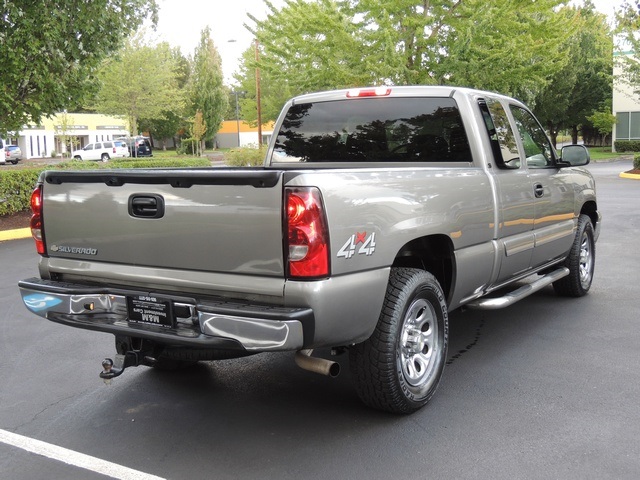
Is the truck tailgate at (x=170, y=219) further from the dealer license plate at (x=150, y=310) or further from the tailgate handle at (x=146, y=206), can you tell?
the dealer license plate at (x=150, y=310)

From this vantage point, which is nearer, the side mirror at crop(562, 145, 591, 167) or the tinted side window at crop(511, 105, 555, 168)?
the tinted side window at crop(511, 105, 555, 168)

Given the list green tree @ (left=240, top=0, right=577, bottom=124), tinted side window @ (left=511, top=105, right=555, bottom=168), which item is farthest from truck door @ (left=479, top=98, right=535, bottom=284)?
green tree @ (left=240, top=0, right=577, bottom=124)

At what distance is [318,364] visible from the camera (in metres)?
3.65

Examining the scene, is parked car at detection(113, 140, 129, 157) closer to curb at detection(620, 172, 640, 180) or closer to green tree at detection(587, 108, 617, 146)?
green tree at detection(587, 108, 617, 146)

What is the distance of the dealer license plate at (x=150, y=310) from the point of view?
3514mm

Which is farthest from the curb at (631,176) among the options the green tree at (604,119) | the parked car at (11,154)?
the parked car at (11,154)

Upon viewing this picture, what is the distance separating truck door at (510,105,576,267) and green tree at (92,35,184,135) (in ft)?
124

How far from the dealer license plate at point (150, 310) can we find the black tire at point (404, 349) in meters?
1.07

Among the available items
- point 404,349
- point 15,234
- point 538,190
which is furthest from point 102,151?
point 404,349

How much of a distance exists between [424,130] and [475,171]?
0.60 metres

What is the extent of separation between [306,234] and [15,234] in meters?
11.2

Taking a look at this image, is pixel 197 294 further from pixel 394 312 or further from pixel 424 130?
pixel 424 130

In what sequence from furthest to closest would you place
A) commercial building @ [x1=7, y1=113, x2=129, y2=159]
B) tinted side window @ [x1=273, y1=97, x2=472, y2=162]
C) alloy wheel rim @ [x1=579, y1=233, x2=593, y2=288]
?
1. commercial building @ [x1=7, y1=113, x2=129, y2=159]
2. alloy wheel rim @ [x1=579, y1=233, x2=593, y2=288]
3. tinted side window @ [x1=273, y1=97, x2=472, y2=162]

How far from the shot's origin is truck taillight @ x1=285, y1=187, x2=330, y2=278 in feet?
10.6
